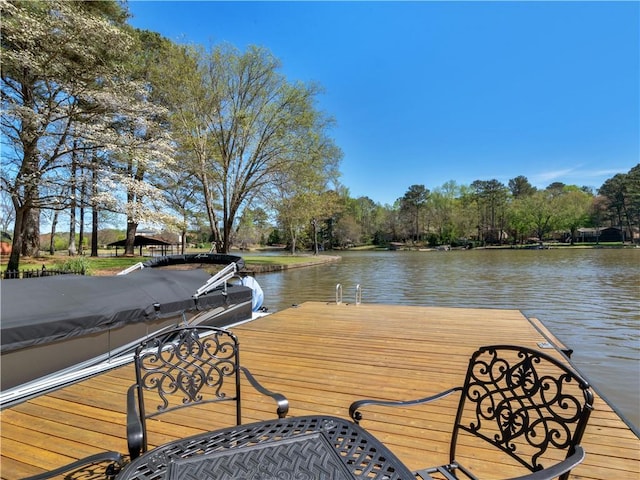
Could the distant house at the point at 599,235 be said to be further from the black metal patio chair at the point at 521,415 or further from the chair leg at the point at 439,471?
the chair leg at the point at 439,471

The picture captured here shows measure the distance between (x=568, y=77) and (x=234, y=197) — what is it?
58.8 feet

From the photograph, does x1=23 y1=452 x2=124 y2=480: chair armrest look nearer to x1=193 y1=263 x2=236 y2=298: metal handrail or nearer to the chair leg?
the chair leg

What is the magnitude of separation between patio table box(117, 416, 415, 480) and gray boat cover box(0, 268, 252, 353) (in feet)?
7.79

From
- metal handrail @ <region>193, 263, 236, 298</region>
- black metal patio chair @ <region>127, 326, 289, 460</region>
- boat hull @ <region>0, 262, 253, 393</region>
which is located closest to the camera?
black metal patio chair @ <region>127, 326, 289, 460</region>

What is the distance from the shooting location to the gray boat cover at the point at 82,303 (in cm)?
278

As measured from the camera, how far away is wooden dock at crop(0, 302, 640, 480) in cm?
193

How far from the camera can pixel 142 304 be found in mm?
3873

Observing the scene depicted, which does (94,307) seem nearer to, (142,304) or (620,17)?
(142,304)

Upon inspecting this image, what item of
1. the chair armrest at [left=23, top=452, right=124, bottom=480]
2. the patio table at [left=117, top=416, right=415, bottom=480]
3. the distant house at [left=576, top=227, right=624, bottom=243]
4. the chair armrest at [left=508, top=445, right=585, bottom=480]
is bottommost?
the chair armrest at [left=23, top=452, right=124, bottom=480]

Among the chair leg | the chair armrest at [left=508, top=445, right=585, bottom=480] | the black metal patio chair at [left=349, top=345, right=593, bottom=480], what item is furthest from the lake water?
the chair armrest at [left=508, top=445, right=585, bottom=480]

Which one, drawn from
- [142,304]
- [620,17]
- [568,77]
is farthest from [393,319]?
[568,77]

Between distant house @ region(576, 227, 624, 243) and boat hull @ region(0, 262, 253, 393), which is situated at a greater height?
distant house @ region(576, 227, 624, 243)

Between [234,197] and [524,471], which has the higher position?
[234,197]

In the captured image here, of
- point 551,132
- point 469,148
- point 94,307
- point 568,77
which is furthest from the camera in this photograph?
point 469,148
